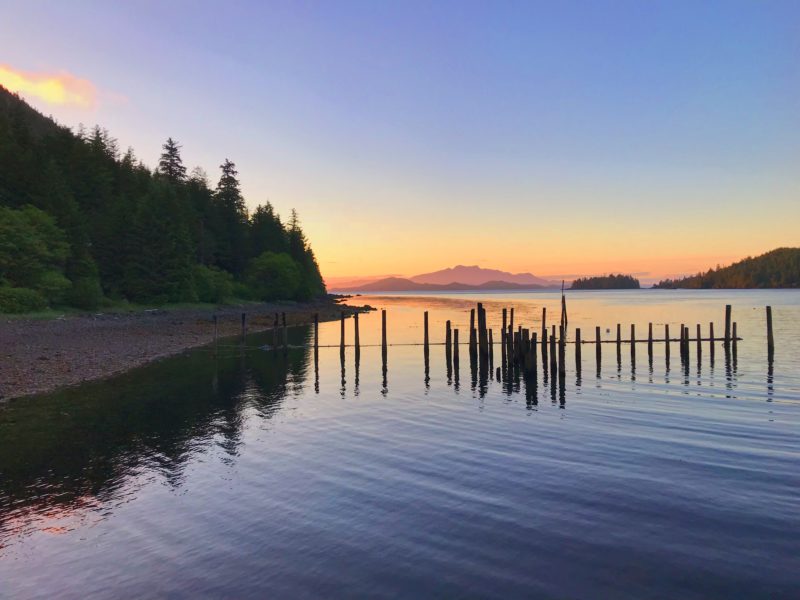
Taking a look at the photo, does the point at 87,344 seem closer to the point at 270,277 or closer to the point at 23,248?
the point at 23,248

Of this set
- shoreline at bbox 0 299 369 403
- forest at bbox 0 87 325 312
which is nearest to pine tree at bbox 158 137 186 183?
forest at bbox 0 87 325 312

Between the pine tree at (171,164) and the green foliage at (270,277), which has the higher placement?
the pine tree at (171,164)

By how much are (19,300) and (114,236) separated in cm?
2637

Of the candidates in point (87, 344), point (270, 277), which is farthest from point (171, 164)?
point (87, 344)

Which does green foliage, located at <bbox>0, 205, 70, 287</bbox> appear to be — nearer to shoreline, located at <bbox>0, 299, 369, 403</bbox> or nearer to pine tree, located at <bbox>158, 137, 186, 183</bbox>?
shoreline, located at <bbox>0, 299, 369, 403</bbox>

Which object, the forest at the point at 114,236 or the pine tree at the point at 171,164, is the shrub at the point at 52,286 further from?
the pine tree at the point at 171,164

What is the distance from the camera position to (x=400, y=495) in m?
11.9

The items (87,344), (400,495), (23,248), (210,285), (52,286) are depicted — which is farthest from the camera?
(210,285)

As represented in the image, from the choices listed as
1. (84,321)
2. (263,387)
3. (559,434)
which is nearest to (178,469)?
(559,434)

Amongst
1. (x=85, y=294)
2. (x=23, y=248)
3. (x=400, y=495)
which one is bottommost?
(x=400, y=495)

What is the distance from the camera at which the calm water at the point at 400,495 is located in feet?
27.5

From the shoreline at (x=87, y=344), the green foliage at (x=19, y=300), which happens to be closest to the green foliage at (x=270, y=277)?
the shoreline at (x=87, y=344)

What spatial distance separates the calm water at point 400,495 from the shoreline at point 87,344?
2.68 m

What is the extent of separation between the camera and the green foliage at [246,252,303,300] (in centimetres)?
10300
